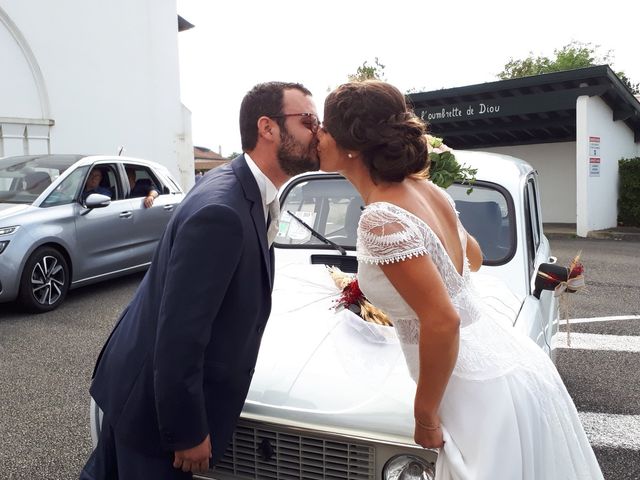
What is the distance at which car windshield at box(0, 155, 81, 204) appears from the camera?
7215 mm

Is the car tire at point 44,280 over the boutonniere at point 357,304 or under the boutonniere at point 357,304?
under

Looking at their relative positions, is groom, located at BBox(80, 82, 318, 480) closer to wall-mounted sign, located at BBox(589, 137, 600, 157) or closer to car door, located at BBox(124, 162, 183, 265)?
car door, located at BBox(124, 162, 183, 265)

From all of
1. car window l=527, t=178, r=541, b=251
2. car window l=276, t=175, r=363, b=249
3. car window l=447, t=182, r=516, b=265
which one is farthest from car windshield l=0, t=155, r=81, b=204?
car window l=527, t=178, r=541, b=251

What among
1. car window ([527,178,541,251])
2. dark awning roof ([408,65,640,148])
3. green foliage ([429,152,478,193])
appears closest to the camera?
green foliage ([429,152,478,193])

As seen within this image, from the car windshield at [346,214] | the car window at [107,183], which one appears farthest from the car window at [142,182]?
the car windshield at [346,214]

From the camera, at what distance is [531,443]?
6.08ft

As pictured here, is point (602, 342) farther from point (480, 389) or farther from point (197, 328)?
point (197, 328)

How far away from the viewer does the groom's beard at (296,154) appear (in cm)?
201

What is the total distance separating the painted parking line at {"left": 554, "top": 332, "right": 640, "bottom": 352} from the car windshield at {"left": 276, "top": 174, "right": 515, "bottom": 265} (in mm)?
2660

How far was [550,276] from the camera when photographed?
3.20 metres

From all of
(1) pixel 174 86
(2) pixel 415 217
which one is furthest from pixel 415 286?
(1) pixel 174 86

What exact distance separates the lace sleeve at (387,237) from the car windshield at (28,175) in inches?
248

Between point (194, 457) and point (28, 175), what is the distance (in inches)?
264

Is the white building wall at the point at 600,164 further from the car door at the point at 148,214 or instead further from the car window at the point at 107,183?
the car window at the point at 107,183
